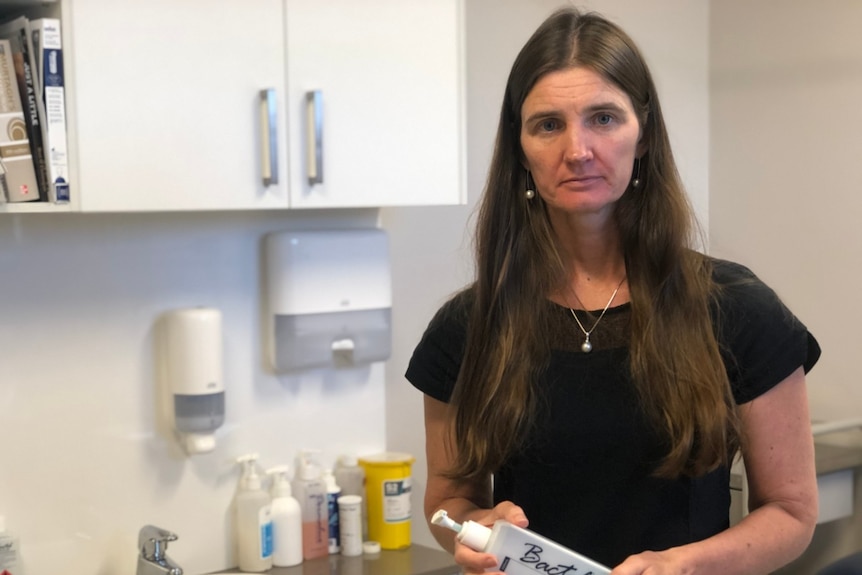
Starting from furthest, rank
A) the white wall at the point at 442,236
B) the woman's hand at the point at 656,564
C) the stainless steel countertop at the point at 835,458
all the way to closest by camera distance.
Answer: the stainless steel countertop at the point at 835,458 < the white wall at the point at 442,236 < the woman's hand at the point at 656,564

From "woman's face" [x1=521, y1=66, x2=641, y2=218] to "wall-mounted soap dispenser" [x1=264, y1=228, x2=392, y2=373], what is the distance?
3.30 ft

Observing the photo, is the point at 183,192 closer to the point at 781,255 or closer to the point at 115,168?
the point at 115,168

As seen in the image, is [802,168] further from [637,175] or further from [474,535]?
[474,535]

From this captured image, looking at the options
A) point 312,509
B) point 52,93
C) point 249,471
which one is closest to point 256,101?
point 52,93

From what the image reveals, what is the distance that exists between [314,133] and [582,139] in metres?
0.83

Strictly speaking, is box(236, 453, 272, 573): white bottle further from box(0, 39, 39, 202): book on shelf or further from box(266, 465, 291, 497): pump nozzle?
box(0, 39, 39, 202): book on shelf

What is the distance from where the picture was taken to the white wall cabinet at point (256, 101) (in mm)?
1791

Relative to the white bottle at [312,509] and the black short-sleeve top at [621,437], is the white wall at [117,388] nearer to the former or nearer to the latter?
the white bottle at [312,509]

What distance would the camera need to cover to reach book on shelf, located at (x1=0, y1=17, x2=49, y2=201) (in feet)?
5.78

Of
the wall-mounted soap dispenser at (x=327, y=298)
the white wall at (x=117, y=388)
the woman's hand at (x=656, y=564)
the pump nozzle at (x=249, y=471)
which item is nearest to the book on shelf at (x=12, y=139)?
the white wall at (x=117, y=388)

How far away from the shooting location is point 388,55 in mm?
2096

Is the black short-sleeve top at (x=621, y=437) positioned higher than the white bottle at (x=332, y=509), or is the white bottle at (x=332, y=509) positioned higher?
the black short-sleeve top at (x=621, y=437)

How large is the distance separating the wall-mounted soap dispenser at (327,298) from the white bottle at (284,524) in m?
0.24

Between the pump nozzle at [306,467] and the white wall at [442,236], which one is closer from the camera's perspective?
the pump nozzle at [306,467]
